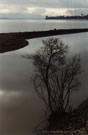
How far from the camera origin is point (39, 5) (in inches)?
62.3

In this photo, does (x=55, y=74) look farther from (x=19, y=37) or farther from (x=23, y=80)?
(x=19, y=37)

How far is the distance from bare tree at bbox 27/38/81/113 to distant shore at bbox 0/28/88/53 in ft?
0.26

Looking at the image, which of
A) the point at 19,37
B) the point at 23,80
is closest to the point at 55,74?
the point at 23,80

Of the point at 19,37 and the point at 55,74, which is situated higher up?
the point at 19,37

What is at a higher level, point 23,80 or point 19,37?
point 19,37

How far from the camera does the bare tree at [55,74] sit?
1.62 m

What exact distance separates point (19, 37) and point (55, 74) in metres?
0.46

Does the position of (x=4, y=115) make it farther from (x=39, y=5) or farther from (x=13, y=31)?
(x=39, y=5)

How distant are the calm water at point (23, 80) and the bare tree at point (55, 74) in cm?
5

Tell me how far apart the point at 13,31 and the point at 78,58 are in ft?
2.05

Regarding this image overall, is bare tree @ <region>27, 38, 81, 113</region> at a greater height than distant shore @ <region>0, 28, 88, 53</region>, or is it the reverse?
distant shore @ <region>0, 28, 88, 53</region>

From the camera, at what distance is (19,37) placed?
5.31ft

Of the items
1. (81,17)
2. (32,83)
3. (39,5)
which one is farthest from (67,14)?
(32,83)

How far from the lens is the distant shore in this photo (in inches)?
60.4
